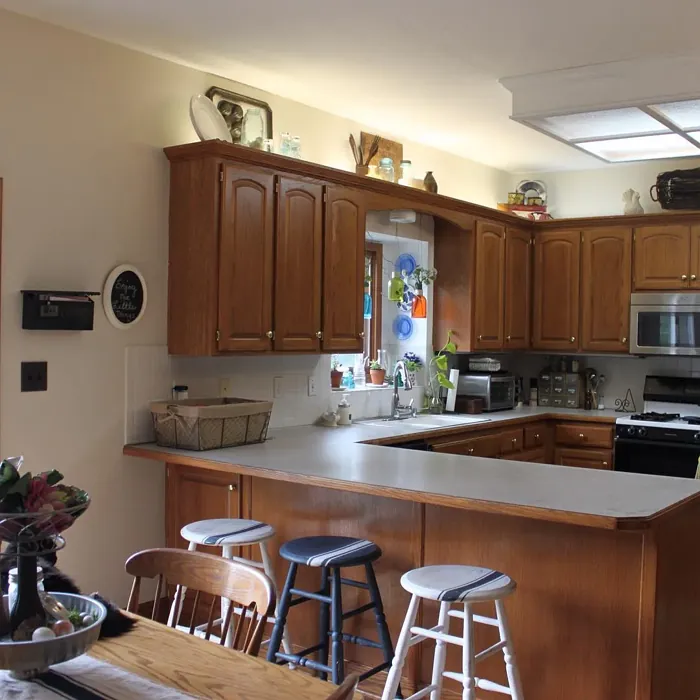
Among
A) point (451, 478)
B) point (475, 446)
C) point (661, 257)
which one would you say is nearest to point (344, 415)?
point (475, 446)

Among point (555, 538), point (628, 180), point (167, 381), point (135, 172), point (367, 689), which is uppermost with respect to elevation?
point (628, 180)

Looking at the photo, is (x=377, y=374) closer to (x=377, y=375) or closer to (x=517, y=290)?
(x=377, y=375)

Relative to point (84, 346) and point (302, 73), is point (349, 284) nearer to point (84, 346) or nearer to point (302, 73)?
point (302, 73)

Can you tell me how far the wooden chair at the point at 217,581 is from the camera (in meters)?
1.85

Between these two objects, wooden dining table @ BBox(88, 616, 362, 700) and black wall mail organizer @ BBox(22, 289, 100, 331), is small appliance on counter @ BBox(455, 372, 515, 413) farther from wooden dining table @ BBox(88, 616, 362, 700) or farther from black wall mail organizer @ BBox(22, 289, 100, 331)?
wooden dining table @ BBox(88, 616, 362, 700)

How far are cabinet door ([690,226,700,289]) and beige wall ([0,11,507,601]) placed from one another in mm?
3292

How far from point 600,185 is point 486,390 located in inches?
71.5

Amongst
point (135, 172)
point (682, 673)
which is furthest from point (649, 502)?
point (135, 172)

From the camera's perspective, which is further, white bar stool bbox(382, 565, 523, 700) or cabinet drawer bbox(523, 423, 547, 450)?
cabinet drawer bbox(523, 423, 547, 450)

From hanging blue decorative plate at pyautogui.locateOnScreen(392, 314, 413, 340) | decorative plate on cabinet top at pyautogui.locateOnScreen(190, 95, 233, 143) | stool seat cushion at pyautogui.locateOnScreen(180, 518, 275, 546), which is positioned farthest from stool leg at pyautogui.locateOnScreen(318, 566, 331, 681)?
hanging blue decorative plate at pyautogui.locateOnScreen(392, 314, 413, 340)

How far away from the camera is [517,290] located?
5.96 metres

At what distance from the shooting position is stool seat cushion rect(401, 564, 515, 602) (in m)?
2.46

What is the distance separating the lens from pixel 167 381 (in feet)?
12.8

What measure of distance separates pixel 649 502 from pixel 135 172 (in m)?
2.47
